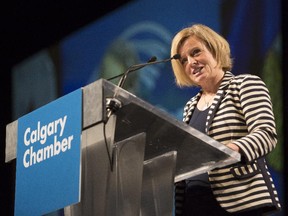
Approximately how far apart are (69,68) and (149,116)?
7.84 feet

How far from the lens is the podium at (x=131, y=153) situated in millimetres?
1687

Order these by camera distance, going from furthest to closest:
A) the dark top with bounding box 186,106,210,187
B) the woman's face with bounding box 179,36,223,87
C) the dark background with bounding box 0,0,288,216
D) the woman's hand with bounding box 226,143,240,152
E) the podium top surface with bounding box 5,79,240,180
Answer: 1. the dark background with bounding box 0,0,288,216
2. the woman's face with bounding box 179,36,223,87
3. the dark top with bounding box 186,106,210,187
4. the woman's hand with bounding box 226,143,240,152
5. the podium top surface with bounding box 5,79,240,180

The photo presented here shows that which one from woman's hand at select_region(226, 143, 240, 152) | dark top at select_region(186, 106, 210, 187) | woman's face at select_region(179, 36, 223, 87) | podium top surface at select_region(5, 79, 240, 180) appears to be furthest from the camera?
A: woman's face at select_region(179, 36, 223, 87)

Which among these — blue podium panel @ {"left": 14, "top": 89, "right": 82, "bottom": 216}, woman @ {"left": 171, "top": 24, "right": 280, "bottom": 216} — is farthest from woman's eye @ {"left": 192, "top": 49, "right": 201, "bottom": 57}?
blue podium panel @ {"left": 14, "top": 89, "right": 82, "bottom": 216}

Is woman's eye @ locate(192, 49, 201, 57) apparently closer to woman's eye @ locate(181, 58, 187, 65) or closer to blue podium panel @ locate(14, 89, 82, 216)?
woman's eye @ locate(181, 58, 187, 65)

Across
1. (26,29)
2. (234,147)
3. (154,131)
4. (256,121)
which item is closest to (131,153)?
(154,131)

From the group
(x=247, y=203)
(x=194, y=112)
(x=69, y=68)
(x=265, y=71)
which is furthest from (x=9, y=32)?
(x=247, y=203)

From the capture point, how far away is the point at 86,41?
4.04 m

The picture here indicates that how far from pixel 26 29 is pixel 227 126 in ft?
8.80

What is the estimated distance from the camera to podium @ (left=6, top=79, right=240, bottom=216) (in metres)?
1.69

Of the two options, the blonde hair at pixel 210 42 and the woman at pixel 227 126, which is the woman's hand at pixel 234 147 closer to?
the woman at pixel 227 126

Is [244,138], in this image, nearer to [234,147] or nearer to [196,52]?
[234,147]

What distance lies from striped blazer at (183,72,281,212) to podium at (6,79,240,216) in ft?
0.42

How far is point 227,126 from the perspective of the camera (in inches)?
82.0
